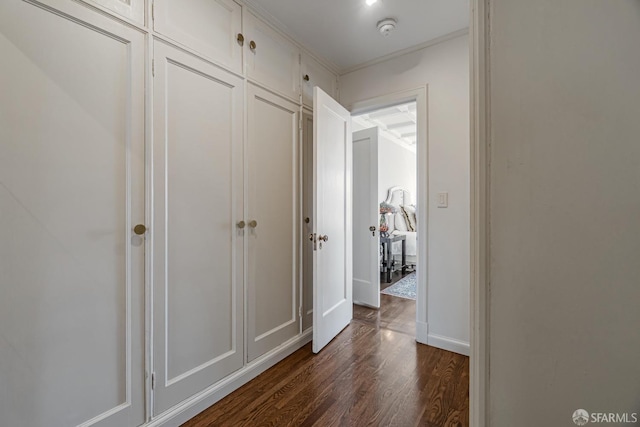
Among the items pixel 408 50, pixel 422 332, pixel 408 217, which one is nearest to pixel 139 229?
pixel 422 332

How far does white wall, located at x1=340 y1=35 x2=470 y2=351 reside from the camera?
2170 millimetres

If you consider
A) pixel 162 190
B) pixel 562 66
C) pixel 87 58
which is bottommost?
pixel 162 190

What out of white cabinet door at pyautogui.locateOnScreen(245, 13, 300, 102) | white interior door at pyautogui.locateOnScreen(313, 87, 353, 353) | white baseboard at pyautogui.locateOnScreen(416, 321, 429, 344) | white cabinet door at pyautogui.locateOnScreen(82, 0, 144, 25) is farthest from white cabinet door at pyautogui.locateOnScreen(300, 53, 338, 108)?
white baseboard at pyautogui.locateOnScreen(416, 321, 429, 344)

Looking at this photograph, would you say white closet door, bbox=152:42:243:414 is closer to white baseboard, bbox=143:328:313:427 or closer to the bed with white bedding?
white baseboard, bbox=143:328:313:427

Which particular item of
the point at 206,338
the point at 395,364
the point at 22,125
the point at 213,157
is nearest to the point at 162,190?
the point at 213,157

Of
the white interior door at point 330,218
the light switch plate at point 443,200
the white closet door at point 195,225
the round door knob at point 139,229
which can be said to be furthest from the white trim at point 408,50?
the round door knob at point 139,229

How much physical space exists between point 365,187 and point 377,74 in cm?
123

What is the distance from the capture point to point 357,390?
173cm

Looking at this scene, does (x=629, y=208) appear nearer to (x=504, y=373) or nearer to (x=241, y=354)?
(x=504, y=373)

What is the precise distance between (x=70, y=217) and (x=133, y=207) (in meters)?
0.23

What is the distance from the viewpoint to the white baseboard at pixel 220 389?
1.41m

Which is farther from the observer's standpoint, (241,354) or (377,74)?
(377,74)

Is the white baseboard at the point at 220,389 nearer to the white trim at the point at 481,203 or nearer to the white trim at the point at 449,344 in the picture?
the white trim at the point at 449,344

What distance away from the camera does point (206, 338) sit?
160 cm
